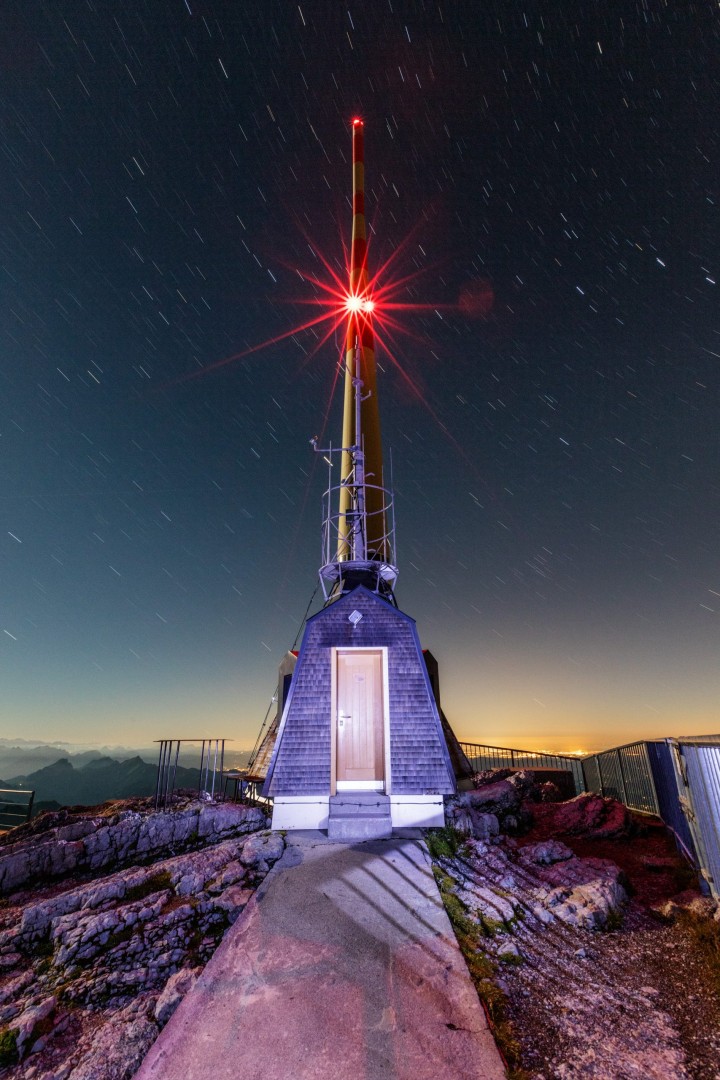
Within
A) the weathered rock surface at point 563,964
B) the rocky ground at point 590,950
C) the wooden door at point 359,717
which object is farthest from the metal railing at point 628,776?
the wooden door at point 359,717

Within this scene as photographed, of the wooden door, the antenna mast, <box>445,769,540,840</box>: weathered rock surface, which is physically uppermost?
the antenna mast

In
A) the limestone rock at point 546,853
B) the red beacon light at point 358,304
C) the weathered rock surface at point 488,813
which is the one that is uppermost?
the red beacon light at point 358,304

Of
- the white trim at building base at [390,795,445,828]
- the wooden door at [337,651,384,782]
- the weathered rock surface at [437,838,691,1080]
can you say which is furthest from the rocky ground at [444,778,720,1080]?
the wooden door at [337,651,384,782]

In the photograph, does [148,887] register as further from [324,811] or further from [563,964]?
[563,964]

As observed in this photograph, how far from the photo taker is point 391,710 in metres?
9.88

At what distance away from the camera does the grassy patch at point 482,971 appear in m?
3.82

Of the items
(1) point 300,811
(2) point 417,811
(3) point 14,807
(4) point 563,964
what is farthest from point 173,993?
(3) point 14,807

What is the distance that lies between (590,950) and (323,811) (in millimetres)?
5141

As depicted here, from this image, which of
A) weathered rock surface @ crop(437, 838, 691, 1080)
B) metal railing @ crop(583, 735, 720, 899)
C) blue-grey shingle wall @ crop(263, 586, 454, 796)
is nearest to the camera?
weathered rock surface @ crop(437, 838, 691, 1080)

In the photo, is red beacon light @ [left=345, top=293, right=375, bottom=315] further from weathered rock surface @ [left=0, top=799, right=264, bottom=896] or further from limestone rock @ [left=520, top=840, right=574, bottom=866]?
limestone rock @ [left=520, top=840, right=574, bottom=866]

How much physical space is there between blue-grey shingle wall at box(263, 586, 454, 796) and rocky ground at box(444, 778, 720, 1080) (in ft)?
3.80

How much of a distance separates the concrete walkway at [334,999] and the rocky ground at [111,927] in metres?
0.46

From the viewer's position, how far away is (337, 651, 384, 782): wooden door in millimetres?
11383

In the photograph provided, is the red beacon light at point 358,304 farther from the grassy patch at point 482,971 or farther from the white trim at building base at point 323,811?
the grassy patch at point 482,971
